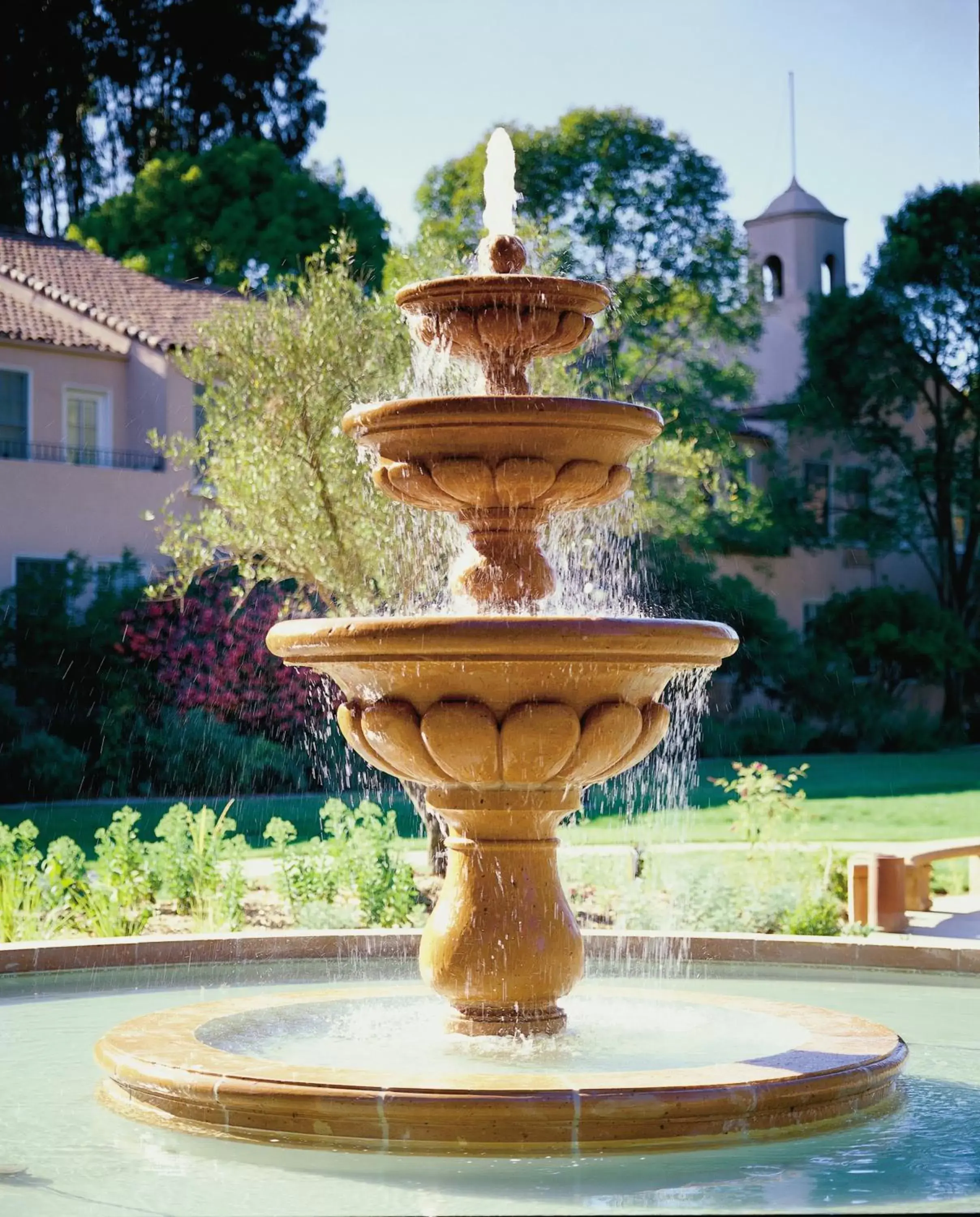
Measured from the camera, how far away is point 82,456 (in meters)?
27.0

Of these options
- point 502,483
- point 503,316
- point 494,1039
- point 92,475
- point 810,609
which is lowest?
point 494,1039

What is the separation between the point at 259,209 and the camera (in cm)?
3753

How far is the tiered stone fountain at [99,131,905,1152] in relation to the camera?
5.37 m

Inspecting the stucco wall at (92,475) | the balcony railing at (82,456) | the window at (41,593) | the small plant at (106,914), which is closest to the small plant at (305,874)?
the small plant at (106,914)

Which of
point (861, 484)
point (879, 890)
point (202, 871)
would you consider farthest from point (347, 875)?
point (861, 484)

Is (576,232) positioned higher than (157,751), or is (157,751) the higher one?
(576,232)

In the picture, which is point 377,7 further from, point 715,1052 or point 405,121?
point 715,1052

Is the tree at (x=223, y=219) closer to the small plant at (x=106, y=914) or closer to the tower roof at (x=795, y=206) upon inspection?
the tower roof at (x=795, y=206)

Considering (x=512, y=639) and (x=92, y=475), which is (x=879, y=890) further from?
(x=92, y=475)

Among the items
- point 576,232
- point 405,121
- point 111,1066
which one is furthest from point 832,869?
point 576,232

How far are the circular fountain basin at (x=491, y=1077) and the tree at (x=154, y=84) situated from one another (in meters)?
39.0

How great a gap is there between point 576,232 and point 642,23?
13.5 m

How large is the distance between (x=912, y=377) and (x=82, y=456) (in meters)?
18.2

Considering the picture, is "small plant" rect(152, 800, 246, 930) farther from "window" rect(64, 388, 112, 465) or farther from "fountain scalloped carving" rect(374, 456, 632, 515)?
"window" rect(64, 388, 112, 465)
